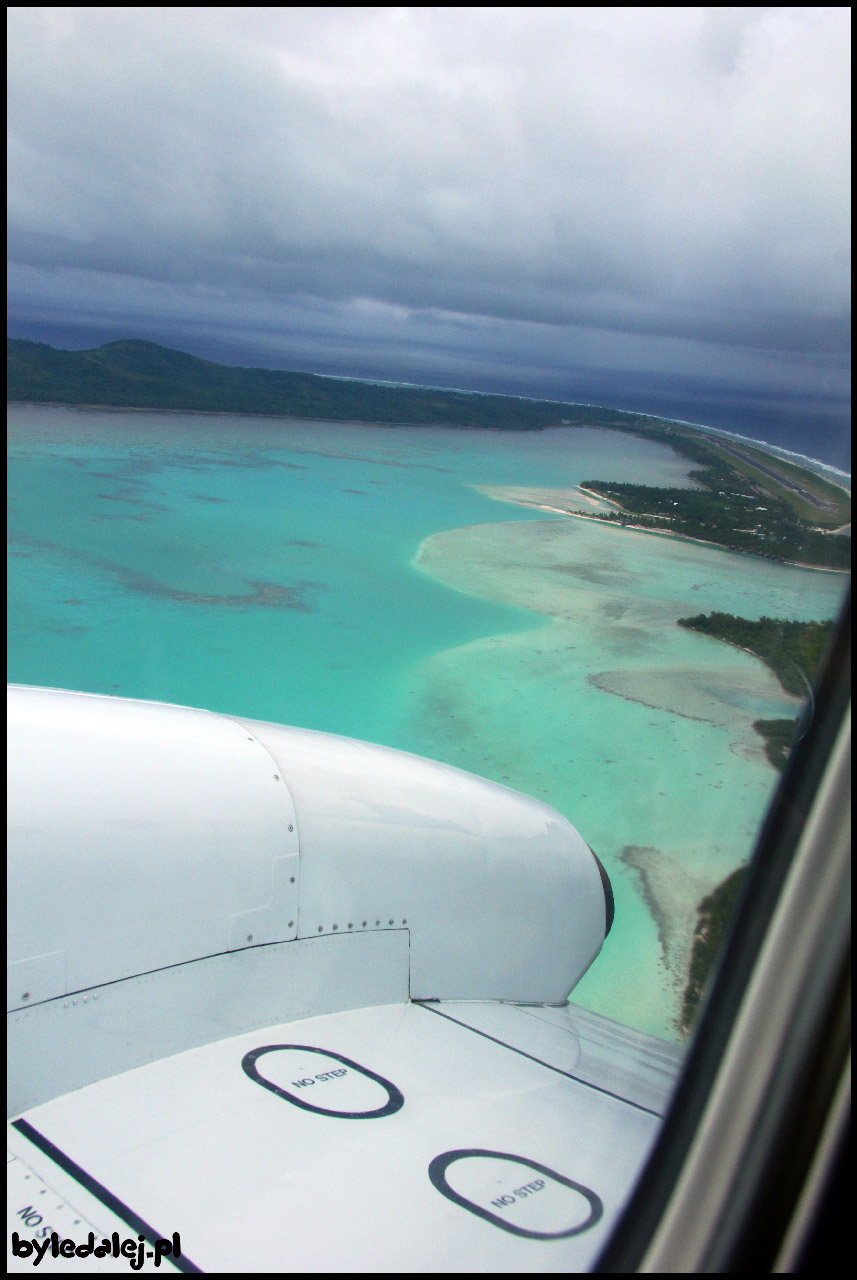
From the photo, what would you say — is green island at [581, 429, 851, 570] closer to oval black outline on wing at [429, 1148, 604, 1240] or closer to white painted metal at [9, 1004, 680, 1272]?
white painted metal at [9, 1004, 680, 1272]

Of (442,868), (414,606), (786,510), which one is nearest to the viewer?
(786,510)

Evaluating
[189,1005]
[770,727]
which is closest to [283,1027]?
[189,1005]

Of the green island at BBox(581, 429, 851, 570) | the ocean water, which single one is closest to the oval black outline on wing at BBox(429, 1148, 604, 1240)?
the ocean water

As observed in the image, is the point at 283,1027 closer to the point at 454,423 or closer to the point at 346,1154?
the point at 346,1154

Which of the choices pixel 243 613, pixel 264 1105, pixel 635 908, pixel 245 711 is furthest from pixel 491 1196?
pixel 243 613

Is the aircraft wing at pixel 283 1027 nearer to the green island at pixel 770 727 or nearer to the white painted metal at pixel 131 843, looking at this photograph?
the white painted metal at pixel 131 843

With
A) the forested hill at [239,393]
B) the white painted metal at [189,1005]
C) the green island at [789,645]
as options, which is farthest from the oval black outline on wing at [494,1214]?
the forested hill at [239,393]

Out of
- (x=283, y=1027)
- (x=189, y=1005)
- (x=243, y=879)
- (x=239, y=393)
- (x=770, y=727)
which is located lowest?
(x=283, y=1027)
